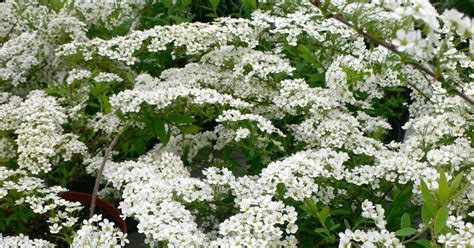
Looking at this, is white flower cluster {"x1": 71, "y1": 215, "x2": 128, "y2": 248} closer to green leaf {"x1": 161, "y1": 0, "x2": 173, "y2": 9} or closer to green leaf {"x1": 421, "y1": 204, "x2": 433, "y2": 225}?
green leaf {"x1": 421, "y1": 204, "x2": 433, "y2": 225}

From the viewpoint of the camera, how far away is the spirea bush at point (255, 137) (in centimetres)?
Answer: 155

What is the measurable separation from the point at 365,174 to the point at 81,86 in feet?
4.75

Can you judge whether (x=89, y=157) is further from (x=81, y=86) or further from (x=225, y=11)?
(x=225, y=11)

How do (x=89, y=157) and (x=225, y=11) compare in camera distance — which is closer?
(x=89, y=157)

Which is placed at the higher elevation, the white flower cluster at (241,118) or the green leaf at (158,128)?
the white flower cluster at (241,118)

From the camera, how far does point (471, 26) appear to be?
3.80ft

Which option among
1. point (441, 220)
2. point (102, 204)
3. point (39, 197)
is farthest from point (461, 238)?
point (102, 204)

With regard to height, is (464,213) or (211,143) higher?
(464,213)

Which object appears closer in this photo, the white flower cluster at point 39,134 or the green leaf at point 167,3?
the white flower cluster at point 39,134

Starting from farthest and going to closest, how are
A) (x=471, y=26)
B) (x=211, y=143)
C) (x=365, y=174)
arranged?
1. (x=211, y=143)
2. (x=365, y=174)
3. (x=471, y=26)

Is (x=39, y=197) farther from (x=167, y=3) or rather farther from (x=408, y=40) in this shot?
(x=167, y=3)

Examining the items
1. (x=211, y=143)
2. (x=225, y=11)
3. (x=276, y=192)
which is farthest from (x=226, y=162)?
(x=225, y=11)

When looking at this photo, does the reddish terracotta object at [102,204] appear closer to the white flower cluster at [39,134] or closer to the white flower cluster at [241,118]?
the white flower cluster at [39,134]

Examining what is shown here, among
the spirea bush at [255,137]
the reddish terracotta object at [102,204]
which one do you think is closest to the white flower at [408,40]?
the spirea bush at [255,137]
